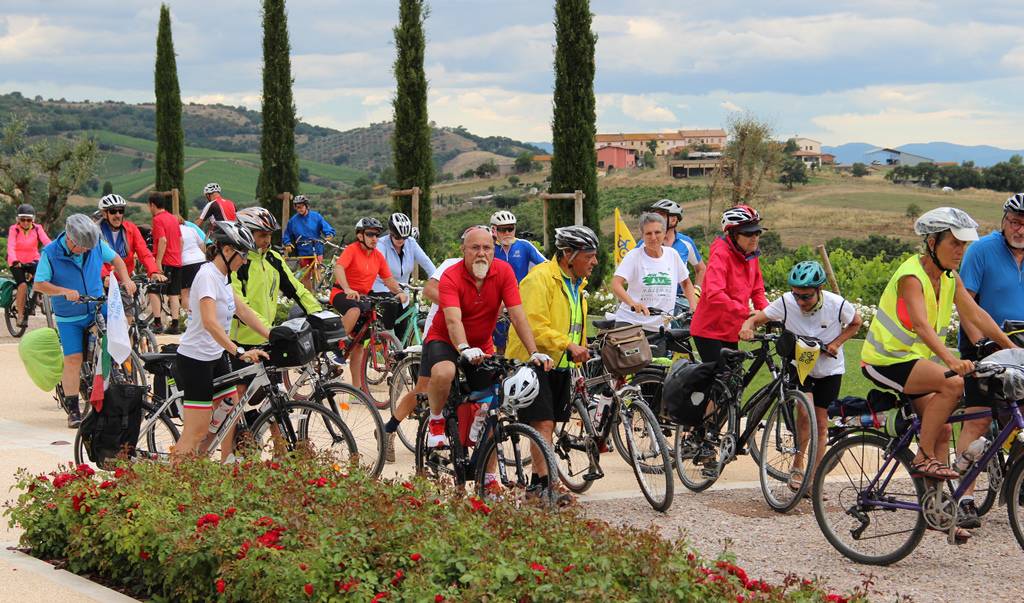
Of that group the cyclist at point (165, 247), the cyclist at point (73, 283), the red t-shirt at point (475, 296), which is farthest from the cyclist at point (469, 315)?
the cyclist at point (165, 247)

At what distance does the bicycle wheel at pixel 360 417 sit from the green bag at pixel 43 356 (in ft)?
11.8

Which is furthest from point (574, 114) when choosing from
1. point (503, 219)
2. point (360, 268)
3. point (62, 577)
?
point (62, 577)

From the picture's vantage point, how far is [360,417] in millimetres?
8445

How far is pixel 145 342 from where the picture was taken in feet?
44.1

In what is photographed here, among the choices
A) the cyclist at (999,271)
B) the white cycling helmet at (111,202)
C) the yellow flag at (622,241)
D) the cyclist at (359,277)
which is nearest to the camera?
the cyclist at (999,271)

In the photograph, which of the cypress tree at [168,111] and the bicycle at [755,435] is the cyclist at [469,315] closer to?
the bicycle at [755,435]

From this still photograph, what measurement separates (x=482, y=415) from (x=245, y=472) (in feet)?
4.88

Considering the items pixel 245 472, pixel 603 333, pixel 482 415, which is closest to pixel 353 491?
pixel 245 472

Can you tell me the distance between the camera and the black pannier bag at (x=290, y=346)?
7906 mm

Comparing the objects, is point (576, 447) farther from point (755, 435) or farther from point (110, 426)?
point (110, 426)

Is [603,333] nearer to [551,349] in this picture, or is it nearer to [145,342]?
[551,349]

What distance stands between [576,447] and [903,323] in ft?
7.41

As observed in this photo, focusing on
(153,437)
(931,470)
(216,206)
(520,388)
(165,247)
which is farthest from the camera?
(216,206)

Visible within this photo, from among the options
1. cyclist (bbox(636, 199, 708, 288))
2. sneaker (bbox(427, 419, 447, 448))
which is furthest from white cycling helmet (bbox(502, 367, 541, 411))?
cyclist (bbox(636, 199, 708, 288))
